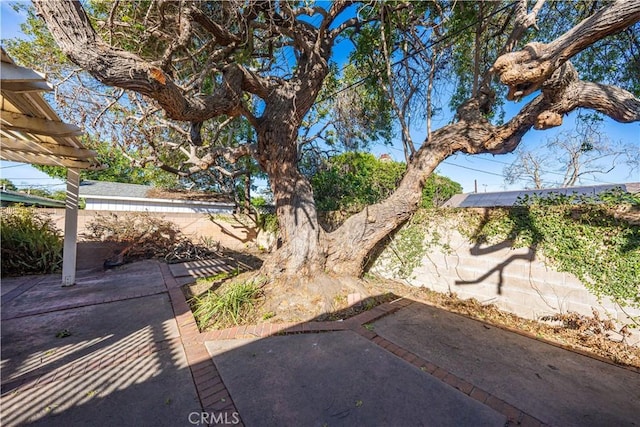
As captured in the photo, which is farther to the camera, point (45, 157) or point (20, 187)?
point (20, 187)

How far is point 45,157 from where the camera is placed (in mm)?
4660

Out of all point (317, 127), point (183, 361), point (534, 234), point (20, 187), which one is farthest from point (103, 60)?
point (20, 187)

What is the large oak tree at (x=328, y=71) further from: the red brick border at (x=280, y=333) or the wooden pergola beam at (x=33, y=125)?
the wooden pergola beam at (x=33, y=125)

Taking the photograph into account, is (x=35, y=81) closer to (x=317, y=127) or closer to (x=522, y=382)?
(x=522, y=382)

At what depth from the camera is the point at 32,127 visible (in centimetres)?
310

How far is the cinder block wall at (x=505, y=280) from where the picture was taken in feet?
11.5

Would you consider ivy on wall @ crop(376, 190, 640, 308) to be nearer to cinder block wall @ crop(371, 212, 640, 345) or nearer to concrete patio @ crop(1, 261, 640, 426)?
cinder block wall @ crop(371, 212, 640, 345)

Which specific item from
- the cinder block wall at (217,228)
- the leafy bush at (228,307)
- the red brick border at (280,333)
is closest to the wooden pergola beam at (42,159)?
the red brick border at (280,333)

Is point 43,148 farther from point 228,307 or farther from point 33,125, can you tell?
point 228,307

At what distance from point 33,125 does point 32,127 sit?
0.12 feet

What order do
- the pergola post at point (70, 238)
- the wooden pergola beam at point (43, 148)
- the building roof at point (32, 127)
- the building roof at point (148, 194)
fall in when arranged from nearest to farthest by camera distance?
the building roof at point (32, 127) → the wooden pergola beam at point (43, 148) → the pergola post at point (70, 238) → the building roof at point (148, 194)

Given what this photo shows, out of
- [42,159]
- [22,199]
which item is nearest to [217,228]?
[42,159]

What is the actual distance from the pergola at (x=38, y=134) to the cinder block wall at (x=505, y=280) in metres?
6.33

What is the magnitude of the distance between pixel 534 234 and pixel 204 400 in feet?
16.6
